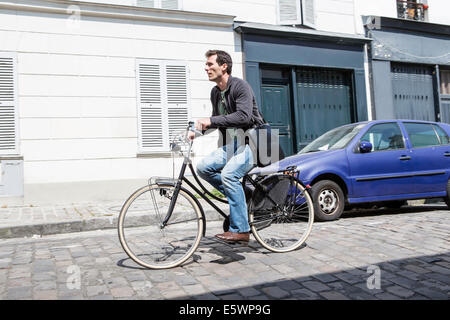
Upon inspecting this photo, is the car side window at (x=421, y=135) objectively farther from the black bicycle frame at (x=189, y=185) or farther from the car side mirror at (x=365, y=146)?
the black bicycle frame at (x=189, y=185)

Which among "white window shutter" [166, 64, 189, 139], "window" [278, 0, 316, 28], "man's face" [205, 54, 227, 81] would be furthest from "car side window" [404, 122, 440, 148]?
"window" [278, 0, 316, 28]

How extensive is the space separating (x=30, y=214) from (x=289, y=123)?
22.3 feet

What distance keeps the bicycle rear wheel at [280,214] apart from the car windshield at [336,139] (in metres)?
2.48

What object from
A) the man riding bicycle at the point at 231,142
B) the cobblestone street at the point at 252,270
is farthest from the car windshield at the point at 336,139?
the man riding bicycle at the point at 231,142

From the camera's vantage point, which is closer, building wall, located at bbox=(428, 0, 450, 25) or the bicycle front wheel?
the bicycle front wheel

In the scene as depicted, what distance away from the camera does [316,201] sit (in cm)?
585

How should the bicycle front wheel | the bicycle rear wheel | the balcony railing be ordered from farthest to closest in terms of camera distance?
the balcony railing → the bicycle rear wheel → the bicycle front wheel

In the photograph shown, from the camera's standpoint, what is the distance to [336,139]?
6637 mm

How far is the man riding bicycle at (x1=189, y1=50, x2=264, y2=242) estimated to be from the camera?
3627 mm

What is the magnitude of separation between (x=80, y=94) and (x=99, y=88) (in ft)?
1.36

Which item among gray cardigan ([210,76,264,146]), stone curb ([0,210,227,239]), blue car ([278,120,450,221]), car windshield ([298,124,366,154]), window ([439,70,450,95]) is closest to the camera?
gray cardigan ([210,76,264,146])

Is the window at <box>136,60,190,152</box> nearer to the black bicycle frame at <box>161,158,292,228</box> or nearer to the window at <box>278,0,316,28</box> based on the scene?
the window at <box>278,0,316,28</box>

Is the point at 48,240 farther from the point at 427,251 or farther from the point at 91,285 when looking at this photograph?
the point at 427,251
